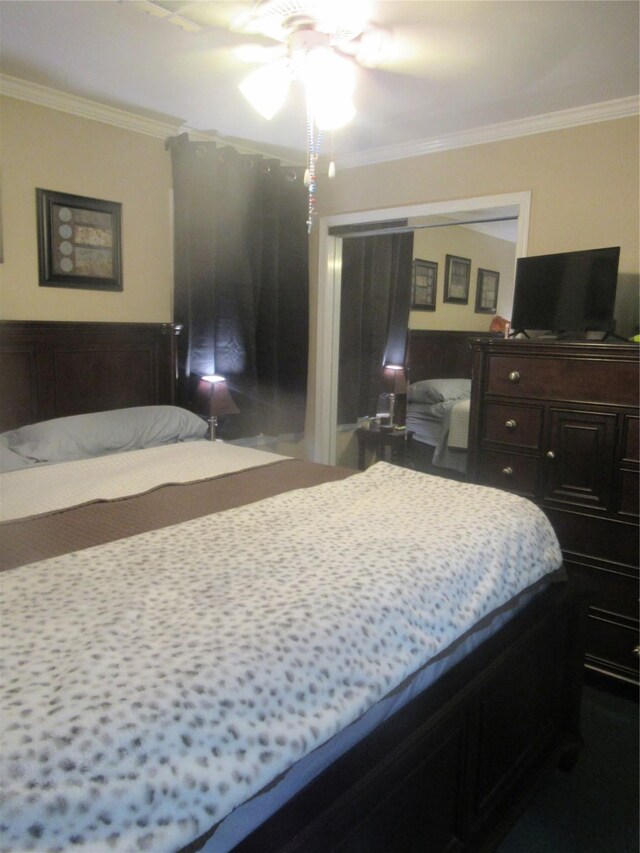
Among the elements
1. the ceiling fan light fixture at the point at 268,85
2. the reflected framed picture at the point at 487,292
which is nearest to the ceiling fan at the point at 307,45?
the ceiling fan light fixture at the point at 268,85

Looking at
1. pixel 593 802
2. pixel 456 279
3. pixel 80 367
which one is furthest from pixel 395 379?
pixel 593 802

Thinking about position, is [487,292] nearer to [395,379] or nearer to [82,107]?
[395,379]

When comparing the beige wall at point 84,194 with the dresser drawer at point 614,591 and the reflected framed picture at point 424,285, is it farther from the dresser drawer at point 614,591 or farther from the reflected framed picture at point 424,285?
the dresser drawer at point 614,591

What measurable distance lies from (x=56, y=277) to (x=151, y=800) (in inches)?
105

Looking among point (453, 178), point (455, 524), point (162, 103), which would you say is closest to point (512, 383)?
point (455, 524)

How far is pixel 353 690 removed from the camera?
3.25 feet

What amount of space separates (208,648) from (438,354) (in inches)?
129

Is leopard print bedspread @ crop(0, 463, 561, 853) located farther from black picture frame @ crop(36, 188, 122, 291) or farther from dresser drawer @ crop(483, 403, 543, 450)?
black picture frame @ crop(36, 188, 122, 291)

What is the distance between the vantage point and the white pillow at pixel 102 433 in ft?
7.85

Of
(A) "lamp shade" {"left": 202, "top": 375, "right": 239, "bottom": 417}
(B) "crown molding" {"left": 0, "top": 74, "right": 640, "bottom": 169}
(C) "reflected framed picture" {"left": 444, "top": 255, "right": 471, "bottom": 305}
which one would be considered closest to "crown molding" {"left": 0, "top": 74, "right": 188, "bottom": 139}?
(B) "crown molding" {"left": 0, "top": 74, "right": 640, "bottom": 169}

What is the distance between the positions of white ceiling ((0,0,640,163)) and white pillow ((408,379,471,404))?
1.48 m

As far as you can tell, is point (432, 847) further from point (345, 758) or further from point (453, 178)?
point (453, 178)

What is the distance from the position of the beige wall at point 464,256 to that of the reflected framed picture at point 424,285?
0.03 metres

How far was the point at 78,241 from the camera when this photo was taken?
114 inches
